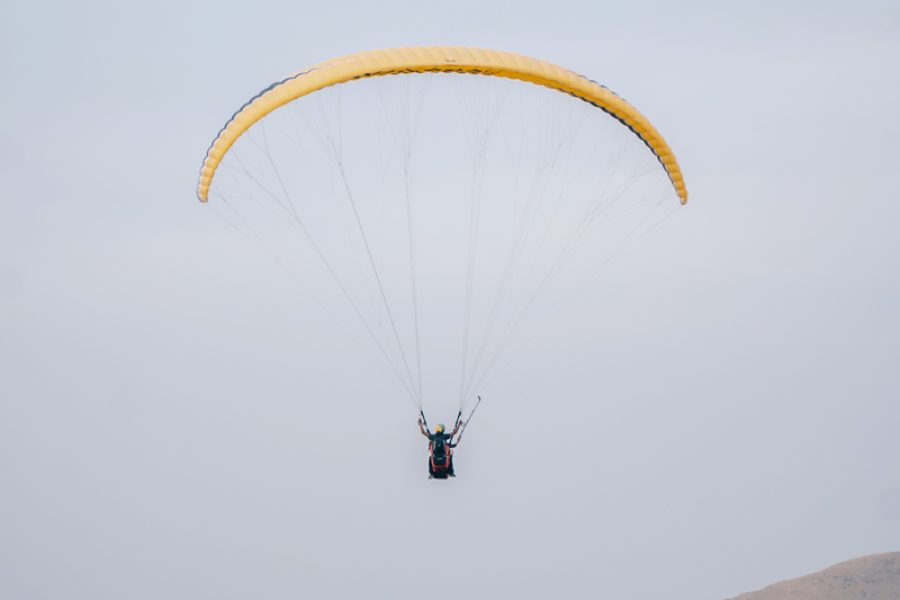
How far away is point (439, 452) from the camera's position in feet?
109

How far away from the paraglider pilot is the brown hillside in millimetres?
109502

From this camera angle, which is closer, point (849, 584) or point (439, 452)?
point (439, 452)

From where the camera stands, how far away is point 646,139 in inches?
1396

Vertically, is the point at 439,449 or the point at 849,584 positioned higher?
the point at 849,584

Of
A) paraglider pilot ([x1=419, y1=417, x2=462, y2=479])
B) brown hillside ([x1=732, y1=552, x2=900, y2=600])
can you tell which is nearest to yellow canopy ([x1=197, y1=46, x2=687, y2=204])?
paraglider pilot ([x1=419, y1=417, x2=462, y2=479])

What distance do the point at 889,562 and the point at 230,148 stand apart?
123 m

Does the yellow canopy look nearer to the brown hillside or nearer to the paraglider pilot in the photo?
the paraglider pilot

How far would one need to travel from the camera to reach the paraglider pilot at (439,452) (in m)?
33.4

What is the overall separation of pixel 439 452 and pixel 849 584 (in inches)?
4527

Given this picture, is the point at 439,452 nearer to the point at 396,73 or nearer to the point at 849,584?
the point at 396,73

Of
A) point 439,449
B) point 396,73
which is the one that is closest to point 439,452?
point 439,449

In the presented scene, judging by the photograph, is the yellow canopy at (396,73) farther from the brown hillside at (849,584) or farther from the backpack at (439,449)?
the brown hillside at (849,584)

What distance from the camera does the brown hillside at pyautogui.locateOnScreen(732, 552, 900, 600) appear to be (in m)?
132

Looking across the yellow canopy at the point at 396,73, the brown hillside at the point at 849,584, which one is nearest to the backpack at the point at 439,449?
the yellow canopy at the point at 396,73
